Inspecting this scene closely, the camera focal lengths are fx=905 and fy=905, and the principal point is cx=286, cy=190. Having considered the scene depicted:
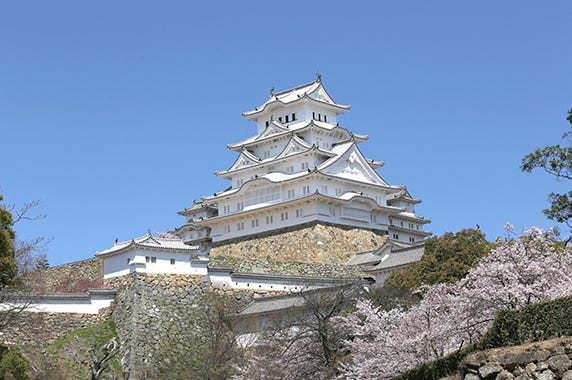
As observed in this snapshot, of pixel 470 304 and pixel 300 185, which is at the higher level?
pixel 300 185

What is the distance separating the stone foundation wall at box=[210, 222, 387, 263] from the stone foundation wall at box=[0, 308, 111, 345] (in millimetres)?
14481

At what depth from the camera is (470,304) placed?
18.7 metres

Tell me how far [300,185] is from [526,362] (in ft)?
119

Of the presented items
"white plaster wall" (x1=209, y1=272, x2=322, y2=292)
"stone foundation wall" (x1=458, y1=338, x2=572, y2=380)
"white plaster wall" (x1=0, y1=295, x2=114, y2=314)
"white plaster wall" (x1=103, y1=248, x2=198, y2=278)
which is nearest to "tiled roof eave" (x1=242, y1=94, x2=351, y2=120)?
"white plaster wall" (x1=209, y1=272, x2=322, y2=292)

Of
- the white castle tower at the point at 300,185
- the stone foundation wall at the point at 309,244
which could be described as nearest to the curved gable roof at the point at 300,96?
the white castle tower at the point at 300,185

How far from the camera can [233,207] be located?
5253cm

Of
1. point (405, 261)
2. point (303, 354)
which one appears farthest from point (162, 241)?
point (303, 354)

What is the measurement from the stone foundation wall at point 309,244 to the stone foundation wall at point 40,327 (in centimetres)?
1448

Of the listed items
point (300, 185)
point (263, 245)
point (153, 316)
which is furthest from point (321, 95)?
point (153, 316)

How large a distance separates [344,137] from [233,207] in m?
8.16

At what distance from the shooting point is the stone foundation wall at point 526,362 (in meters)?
13.0

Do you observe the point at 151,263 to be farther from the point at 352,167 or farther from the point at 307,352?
the point at 352,167

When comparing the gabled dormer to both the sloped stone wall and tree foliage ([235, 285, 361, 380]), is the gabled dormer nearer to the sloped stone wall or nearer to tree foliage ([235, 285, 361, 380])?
the sloped stone wall

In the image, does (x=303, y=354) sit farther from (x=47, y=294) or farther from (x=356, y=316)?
(x=47, y=294)
